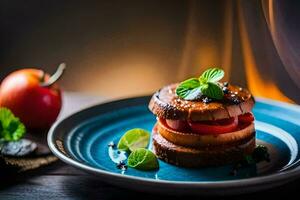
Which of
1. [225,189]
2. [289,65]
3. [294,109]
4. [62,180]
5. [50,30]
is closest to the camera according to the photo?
[225,189]

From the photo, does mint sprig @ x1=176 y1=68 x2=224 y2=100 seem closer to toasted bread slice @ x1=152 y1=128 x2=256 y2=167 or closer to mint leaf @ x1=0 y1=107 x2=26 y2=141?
toasted bread slice @ x1=152 y1=128 x2=256 y2=167

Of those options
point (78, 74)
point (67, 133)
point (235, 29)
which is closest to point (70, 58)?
point (78, 74)

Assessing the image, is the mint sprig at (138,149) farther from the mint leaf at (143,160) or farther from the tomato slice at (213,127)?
→ the tomato slice at (213,127)

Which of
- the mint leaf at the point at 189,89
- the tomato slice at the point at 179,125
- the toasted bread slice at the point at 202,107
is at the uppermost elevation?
the mint leaf at the point at 189,89

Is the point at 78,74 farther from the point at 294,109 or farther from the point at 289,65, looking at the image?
the point at 294,109

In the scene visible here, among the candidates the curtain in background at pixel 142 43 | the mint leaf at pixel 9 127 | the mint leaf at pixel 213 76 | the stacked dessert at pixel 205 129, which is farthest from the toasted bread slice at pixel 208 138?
the curtain in background at pixel 142 43

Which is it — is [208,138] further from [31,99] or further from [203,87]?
[31,99]
